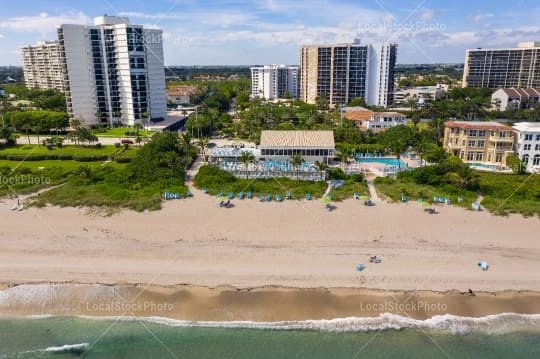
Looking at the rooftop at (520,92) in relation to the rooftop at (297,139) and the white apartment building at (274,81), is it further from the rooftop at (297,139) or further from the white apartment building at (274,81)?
the rooftop at (297,139)

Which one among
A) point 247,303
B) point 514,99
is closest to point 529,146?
point 247,303

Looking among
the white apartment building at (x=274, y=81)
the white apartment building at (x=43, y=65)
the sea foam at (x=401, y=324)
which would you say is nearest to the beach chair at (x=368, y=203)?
the sea foam at (x=401, y=324)

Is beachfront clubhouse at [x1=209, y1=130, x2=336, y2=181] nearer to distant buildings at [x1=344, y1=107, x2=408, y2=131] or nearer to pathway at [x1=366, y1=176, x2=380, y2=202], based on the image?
pathway at [x1=366, y1=176, x2=380, y2=202]

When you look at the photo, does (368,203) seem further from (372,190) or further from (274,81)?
(274,81)

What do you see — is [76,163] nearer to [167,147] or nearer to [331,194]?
[167,147]

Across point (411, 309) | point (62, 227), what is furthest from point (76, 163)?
point (411, 309)

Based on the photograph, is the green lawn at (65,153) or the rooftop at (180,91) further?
the rooftop at (180,91)

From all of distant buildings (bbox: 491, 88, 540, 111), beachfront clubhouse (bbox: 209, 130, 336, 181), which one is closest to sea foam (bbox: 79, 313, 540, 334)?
beachfront clubhouse (bbox: 209, 130, 336, 181)
